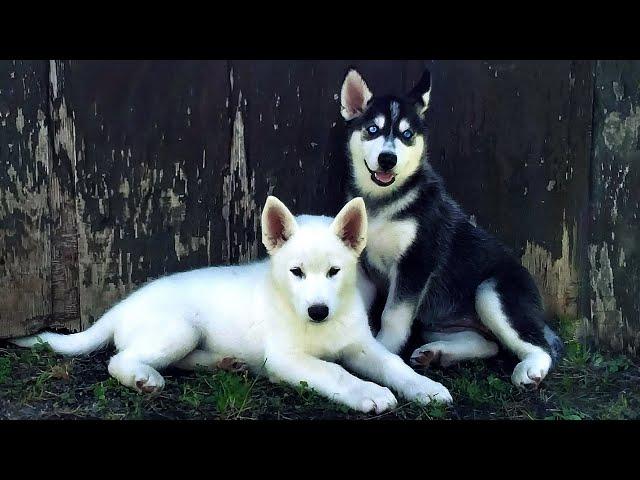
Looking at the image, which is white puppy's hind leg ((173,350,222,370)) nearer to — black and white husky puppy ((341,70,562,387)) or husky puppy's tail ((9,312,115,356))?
husky puppy's tail ((9,312,115,356))

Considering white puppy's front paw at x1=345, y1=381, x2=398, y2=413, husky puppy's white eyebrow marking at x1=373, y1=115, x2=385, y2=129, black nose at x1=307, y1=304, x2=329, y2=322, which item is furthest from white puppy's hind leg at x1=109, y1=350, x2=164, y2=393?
husky puppy's white eyebrow marking at x1=373, y1=115, x2=385, y2=129

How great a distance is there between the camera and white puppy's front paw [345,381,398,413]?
4293 millimetres

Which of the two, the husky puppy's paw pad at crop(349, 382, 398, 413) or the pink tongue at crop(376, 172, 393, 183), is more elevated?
the pink tongue at crop(376, 172, 393, 183)

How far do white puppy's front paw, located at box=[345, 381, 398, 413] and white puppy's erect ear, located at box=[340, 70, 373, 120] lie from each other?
1.75 meters

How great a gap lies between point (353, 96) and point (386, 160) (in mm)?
531

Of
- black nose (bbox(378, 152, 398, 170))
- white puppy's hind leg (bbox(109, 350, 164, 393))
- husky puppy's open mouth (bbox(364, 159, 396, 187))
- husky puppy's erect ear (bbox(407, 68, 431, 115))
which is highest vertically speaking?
husky puppy's erect ear (bbox(407, 68, 431, 115))

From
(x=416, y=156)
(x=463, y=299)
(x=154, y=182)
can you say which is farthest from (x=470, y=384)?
(x=154, y=182)

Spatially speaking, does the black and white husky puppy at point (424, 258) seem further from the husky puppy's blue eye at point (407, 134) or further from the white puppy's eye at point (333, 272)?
the white puppy's eye at point (333, 272)

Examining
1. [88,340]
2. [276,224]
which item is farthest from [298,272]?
[88,340]

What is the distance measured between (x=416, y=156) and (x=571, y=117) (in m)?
1.11

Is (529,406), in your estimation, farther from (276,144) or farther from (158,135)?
(158,135)

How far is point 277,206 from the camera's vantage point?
455 cm

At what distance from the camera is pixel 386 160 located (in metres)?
4.92

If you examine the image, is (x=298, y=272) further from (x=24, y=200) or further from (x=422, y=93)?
(x=24, y=200)
